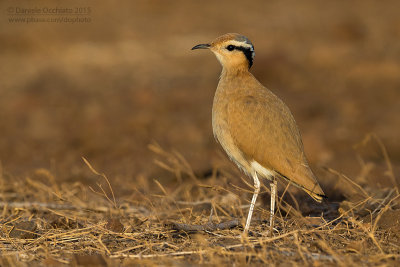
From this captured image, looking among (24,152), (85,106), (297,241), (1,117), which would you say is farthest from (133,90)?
(297,241)

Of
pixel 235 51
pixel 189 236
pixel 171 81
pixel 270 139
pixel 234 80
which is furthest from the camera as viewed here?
pixel 171 81

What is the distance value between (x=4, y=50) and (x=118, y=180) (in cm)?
916

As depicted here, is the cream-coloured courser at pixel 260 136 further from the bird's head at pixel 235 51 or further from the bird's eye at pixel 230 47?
the bird's eye at pixel 230 47

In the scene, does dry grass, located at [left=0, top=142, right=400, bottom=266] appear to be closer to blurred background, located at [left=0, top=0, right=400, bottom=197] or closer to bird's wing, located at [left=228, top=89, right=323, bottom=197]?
bird's wing, located at [left=228, top=89, right=323, bottom=197]

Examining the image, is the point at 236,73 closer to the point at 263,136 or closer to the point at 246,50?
the point at 246,50

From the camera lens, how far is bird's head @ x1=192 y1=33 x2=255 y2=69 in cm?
527

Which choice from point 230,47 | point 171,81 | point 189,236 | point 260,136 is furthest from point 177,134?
point 189,236

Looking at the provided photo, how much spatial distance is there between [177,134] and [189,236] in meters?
5.57

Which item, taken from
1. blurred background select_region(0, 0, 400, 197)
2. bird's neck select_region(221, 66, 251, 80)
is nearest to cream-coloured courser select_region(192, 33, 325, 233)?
Answer: bird's neck select_region(221, 66, 251, 80)

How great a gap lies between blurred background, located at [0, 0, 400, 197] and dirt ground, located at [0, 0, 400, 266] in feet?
0.14

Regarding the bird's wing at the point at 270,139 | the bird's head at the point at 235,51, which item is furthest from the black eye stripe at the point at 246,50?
the bird's wing at the point at 270,139

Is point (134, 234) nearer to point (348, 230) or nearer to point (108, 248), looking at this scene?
point (108, 248)

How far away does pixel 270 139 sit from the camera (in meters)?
4.81

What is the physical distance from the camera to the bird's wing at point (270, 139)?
4754mm
